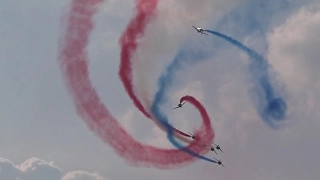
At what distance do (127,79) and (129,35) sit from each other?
21.8 feet

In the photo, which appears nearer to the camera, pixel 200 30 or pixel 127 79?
pixel 127 79

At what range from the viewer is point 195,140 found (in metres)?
107

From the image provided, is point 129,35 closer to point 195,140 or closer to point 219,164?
point 195,140

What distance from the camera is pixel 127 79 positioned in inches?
3910

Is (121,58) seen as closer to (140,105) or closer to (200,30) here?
(140,105)

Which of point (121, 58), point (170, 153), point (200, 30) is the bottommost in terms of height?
point (170, 153)

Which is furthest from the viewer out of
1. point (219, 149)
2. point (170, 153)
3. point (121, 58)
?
point (219, 149)

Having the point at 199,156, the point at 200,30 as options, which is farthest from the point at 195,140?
the point at 200,30

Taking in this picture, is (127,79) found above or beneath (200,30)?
beneath

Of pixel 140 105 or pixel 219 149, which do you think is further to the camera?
pixel 219 149

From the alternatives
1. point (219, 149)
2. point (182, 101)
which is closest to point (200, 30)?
point (182, 101)

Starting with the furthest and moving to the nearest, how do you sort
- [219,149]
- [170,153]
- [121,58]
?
[219,149] < [170,153] < [121,58]

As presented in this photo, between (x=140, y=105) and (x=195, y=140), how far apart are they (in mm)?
11931

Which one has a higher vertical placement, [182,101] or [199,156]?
[182,101]
